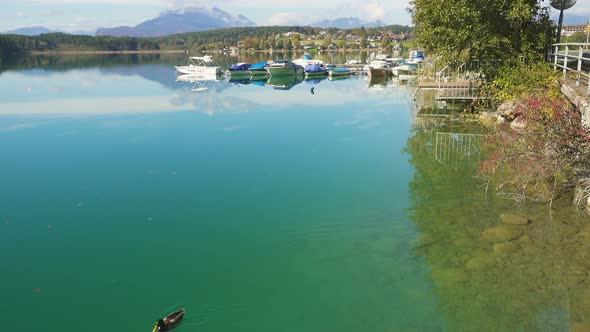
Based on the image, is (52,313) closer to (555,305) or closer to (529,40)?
(555,305)

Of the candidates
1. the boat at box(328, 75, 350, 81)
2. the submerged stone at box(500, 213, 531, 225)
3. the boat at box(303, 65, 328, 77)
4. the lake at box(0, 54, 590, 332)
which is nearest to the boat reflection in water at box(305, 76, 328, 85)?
the boat at box(303, 65, 328, 77)

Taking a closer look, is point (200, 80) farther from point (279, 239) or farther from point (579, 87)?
point (279, 239)

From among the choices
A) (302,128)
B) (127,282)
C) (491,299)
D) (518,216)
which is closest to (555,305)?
(491,299)

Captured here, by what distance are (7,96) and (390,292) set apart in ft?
137

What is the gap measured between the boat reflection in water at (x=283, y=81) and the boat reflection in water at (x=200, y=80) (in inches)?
263

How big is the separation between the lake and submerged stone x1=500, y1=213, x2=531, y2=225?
2.7 inches

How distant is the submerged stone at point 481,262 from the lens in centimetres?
978

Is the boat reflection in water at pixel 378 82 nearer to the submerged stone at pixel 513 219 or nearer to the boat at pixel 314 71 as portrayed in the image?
the boat at pixel 314 71

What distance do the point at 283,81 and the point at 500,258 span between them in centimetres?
4734

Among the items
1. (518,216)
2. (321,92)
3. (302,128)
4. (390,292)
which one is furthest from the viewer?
(321,92)

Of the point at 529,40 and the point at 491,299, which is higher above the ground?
the point at 529,40

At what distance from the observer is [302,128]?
25.7 metres

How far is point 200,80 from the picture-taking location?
191 feet

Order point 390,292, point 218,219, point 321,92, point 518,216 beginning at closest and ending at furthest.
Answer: point 390,292 → point 518,216 → point 218,219 → point 321,92
